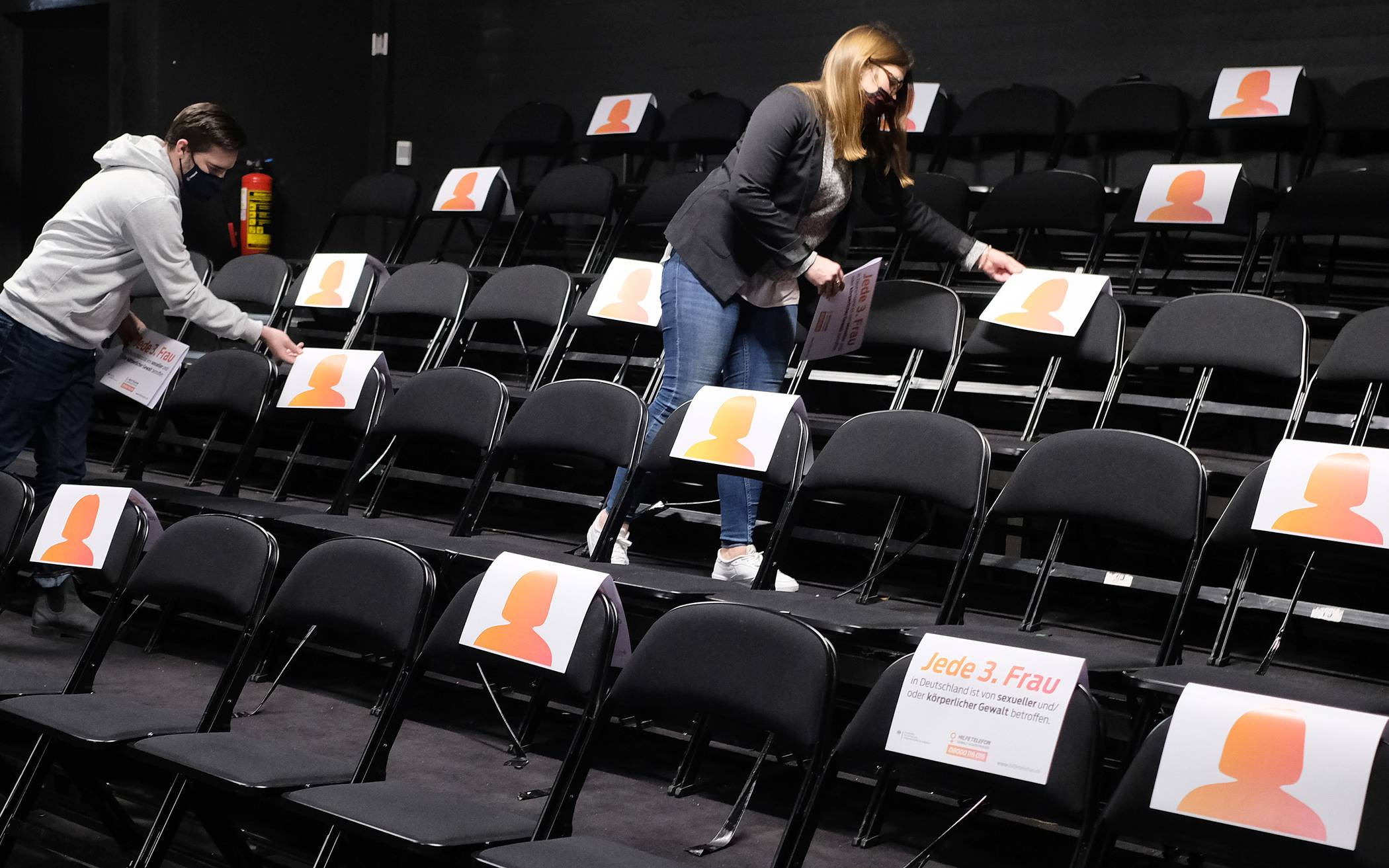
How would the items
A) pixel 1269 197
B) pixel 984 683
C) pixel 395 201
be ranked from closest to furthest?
pixel 984 683
pixel 1269 197
pixel 395 201

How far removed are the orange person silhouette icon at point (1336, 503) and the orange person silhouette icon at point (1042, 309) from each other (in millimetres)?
1160

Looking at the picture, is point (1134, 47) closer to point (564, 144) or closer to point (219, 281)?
point (564, 144)

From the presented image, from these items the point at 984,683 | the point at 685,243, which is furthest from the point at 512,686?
the point at 984,683

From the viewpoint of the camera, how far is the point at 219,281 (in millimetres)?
5965

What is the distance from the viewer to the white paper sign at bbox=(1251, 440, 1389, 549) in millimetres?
2420

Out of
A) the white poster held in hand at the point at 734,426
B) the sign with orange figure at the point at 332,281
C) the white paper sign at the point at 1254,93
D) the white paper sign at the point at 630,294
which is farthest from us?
the sign with orange figure at the point at 332,281

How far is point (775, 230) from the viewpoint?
317 centimetres

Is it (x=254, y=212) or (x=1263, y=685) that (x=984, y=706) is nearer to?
(x=1263, y=685)

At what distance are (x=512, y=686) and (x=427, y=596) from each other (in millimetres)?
1015

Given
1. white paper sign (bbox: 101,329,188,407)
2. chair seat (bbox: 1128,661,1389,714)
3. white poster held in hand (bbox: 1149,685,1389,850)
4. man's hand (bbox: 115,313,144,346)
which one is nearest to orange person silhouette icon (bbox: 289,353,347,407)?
white paper sign (bbox: 101,329,188,407)

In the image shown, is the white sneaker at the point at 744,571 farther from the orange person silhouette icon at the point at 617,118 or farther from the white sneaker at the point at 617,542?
the orange person silhouette icon at the point at 617,118

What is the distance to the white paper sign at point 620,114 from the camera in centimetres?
667

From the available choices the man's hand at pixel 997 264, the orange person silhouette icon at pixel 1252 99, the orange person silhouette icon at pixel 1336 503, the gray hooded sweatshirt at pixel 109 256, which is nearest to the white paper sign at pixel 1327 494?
the orange person silhouette icon at pixel 1336 503

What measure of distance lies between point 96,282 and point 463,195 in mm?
2611
